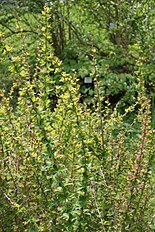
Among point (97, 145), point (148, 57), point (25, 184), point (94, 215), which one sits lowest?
point (94, 215)

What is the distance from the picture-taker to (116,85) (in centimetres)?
523

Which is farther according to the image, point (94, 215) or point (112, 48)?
point (112, 48)

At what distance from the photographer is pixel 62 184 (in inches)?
76.6

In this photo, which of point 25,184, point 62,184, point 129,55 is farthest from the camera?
point 129,55

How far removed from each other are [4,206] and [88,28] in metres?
4.41

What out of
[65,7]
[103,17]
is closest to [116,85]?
[103,17]

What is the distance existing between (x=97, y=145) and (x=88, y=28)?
13.8 feet

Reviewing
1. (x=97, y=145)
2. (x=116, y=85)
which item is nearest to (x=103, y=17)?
(x=116, y=85)

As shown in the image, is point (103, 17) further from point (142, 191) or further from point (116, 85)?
point (142, 191)

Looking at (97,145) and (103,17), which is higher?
(103,17)

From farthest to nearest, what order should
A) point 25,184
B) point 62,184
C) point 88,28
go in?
point 88,28, point 25,184, point 62,184

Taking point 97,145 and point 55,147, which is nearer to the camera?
point 55,147

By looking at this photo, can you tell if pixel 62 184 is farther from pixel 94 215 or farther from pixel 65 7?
pixel 65 7

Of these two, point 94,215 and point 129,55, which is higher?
point 129,55
